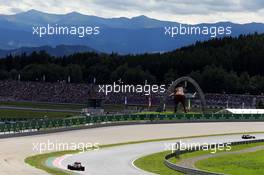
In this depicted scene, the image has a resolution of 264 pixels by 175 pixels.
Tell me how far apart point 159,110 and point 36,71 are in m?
103

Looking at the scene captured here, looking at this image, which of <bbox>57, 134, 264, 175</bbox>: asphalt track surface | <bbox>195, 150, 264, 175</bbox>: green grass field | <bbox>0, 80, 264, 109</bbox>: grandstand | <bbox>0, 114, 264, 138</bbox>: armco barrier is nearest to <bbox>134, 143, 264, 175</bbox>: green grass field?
<bbox>195, 150, 264, 175</bbox>: green grass field

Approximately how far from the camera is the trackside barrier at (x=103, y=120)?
62.0 m

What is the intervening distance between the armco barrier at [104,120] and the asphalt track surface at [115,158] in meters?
10.2

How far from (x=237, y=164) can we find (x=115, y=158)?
7972mm

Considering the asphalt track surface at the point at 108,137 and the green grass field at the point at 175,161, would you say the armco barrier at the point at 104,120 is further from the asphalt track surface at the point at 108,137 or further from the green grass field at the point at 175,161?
the green grass field at the point at 175,161

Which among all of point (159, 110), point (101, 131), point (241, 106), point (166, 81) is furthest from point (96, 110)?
point (166, 81)

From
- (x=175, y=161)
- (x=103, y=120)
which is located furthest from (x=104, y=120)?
(x=175, y=161)

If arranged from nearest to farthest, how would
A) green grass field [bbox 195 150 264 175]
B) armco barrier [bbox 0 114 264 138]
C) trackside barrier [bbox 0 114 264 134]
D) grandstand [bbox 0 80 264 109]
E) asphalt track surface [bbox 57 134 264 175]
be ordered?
asphalt track surface [bbox 57 134 264 175] < green grass field [bbox 195 150 264 175] < armco barrier [bbox 0 114 264 138] < trackside barrier [bbox 0 114 264 134] < grandstand [bbox 0 80 264 109]

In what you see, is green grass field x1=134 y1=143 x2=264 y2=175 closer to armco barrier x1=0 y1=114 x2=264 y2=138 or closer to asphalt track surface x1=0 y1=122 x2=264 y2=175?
asphalt track surface x1=0 y1=122 x2=264 y2=175

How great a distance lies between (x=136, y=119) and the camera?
81812mm

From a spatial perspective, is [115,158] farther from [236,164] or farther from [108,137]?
[108,137]

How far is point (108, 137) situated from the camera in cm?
6488

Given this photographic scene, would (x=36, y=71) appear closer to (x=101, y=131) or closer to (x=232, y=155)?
(x=101, y=131)

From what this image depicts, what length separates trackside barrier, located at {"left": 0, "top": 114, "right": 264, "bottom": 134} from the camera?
62031mm
